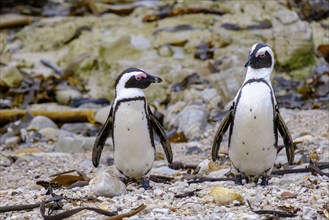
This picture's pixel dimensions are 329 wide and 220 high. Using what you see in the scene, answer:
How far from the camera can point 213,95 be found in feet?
32.8

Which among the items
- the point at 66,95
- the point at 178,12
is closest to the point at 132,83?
the point at 66,95

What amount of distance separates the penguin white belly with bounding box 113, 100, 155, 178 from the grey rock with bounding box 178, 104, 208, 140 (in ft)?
10.4

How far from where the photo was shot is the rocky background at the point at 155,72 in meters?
7.22

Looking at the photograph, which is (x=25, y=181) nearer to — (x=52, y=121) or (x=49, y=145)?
(x=49, y=145)

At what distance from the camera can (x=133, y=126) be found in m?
5.18

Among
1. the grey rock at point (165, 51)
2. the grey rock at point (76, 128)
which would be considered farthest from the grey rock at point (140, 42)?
the grey rock at point (76, 128)

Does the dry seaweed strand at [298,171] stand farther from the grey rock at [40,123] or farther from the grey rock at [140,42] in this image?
the grey rock at [140,42]

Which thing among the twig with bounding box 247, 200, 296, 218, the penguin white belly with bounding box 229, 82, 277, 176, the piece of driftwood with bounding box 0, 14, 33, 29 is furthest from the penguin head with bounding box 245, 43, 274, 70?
the piece of driftwood with bounding box 0, 14, 33, 29

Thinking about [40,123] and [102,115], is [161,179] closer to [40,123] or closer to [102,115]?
[102,115]

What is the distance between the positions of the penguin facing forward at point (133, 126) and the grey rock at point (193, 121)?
3.17 m

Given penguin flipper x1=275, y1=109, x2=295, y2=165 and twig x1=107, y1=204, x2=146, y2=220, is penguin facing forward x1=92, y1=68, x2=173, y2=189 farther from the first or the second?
twig x1=107, y1=204, x2=146, y2=220

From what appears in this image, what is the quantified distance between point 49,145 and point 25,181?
2224mm

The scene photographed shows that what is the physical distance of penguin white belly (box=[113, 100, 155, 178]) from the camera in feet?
17.0

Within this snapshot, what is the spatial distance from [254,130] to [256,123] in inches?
2.1
